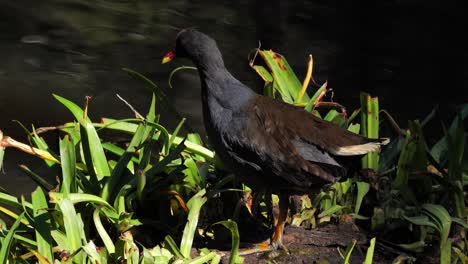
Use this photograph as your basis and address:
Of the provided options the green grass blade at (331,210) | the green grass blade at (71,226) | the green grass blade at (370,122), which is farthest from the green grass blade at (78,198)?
the green grass blade at (370,122)

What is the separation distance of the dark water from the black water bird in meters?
1.75

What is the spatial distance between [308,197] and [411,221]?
22.9 inches

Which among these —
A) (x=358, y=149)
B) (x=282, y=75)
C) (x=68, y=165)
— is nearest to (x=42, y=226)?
(x=68, y=165)

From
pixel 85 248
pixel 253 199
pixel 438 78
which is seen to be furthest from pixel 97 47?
pixel 85 248

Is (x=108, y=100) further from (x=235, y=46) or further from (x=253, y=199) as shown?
(x=253, y=199)

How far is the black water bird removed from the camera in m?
3.36

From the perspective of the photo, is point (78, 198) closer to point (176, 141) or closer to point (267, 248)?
point (176, 141)

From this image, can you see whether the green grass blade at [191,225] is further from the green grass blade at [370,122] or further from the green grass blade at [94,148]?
the green grass blade at [370,122]

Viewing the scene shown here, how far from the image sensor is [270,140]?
3.42 metres

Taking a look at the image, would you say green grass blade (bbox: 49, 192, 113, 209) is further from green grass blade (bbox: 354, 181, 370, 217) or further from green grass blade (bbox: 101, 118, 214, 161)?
green grass blade (bbox: 354, 181, 370, 217)

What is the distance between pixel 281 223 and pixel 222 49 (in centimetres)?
339

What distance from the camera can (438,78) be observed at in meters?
6.47

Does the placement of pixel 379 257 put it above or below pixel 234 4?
below

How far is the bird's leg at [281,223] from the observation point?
349 centimetres
